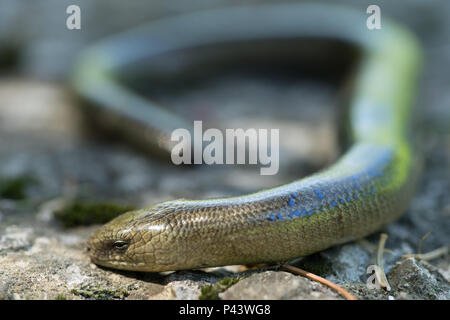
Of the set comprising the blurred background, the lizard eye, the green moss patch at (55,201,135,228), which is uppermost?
the blurred background

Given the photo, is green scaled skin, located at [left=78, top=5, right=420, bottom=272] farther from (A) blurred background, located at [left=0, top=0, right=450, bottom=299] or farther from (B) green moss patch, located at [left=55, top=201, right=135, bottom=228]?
(B) green moss patch, located at [left=55, top=201, right=135, bottom=228]

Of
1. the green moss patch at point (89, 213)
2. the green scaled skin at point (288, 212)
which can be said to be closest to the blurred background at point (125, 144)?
the green moss patch at point (89, 213)

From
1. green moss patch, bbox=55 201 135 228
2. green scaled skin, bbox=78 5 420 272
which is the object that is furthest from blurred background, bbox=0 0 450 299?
green scaled skin, bbox=78 5 420 272

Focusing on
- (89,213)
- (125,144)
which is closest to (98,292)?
(89,213)

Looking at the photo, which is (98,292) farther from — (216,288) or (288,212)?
(288,212)
